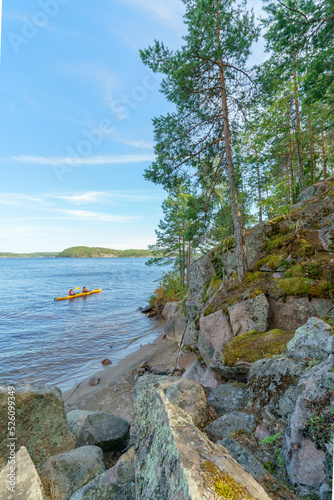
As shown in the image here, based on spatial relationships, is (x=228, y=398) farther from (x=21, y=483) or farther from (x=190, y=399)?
(x=21, y=483)

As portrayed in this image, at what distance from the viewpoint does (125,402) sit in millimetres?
8023

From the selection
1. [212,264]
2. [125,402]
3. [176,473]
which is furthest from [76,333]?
[176,473]

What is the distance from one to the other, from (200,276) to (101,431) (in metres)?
7.31

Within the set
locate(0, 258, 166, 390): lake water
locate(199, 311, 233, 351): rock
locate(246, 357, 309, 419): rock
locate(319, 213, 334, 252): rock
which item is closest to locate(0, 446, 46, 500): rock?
locate(246, 357, 309, 419): rock

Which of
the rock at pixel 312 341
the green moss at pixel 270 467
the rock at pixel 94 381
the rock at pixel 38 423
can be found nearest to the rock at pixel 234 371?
the rock at pixel 312 341

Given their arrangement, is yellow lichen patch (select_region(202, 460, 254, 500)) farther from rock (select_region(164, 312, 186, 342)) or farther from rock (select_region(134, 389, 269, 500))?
rock (select_region(164, 312, 186, 342))

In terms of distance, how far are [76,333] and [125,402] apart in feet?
33.0

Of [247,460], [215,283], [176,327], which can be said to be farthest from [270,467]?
[176,327]

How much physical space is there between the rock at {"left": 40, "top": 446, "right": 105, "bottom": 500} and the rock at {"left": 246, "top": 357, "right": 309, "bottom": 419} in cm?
→ 274

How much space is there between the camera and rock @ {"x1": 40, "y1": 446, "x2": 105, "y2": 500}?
9.99 feet

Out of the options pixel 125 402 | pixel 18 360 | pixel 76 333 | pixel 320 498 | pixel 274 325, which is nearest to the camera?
pixel 320 498

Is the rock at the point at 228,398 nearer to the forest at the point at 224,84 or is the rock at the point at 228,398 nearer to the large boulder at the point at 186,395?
the large boulder at the point at 186,395

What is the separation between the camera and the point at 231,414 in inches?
132

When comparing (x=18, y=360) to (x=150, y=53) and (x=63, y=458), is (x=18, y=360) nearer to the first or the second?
(x=63, y=458)
